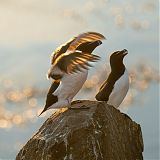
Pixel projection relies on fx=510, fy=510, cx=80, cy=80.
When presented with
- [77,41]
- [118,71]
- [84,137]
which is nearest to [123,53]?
[118,71]

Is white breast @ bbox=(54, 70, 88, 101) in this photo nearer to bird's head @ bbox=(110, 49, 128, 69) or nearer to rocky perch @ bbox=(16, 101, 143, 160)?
rocky perch @ bbox=(16, 101, 143, 160)

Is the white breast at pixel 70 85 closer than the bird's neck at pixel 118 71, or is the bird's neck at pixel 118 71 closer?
the white breast at pixel 70 85

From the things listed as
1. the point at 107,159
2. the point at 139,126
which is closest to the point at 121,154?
the point at 107,159

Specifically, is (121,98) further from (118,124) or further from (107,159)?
(107,159)

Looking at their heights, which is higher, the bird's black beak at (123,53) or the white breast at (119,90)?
the bird's black beak at (123,53)

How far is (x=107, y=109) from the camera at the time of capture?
34.1 ft

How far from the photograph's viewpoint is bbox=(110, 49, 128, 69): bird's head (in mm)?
11875

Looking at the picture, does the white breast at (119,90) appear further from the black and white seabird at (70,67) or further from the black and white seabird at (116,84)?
the black and white seabird at (70,67)

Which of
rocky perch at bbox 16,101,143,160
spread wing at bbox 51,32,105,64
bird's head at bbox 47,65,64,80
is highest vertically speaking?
spread wing at bbox 51,32,105,64

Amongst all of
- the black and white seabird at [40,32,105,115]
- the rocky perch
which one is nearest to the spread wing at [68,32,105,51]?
the black and white seabird at [40,32,105,115]

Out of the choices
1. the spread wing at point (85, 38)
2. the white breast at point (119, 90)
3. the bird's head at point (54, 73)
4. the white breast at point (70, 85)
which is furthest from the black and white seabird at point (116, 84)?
the bird's head at point (54, 73)

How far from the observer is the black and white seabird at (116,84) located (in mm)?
11625

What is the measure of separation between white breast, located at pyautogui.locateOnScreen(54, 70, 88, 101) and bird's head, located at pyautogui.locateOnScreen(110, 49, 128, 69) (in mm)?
1496

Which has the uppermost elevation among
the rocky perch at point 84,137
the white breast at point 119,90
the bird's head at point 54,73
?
the bird's head at point 54,73
